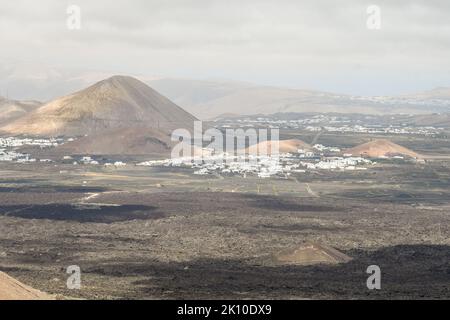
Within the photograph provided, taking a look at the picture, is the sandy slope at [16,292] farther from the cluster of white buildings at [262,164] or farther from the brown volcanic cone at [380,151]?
the brown volcanic cone at [380,151]

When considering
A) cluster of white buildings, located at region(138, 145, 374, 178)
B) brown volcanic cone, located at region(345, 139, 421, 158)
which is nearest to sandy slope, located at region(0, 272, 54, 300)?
cluster of white buildings, located at region(138, 145, 374, 178)

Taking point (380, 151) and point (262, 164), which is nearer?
point (262, 164)

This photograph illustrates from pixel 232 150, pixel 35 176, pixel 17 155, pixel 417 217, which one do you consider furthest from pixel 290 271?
pixel 232 150

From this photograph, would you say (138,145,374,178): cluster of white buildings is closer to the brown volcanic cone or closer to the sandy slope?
the brown volcanic cone

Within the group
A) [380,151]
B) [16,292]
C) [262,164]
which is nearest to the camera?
[16,292]

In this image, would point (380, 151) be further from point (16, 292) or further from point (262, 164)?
point (16, 292)

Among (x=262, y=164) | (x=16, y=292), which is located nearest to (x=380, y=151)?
(x=262, y=164)

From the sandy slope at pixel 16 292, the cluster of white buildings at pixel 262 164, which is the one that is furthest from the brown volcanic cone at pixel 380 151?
the sandy slope at pixel 16 292
